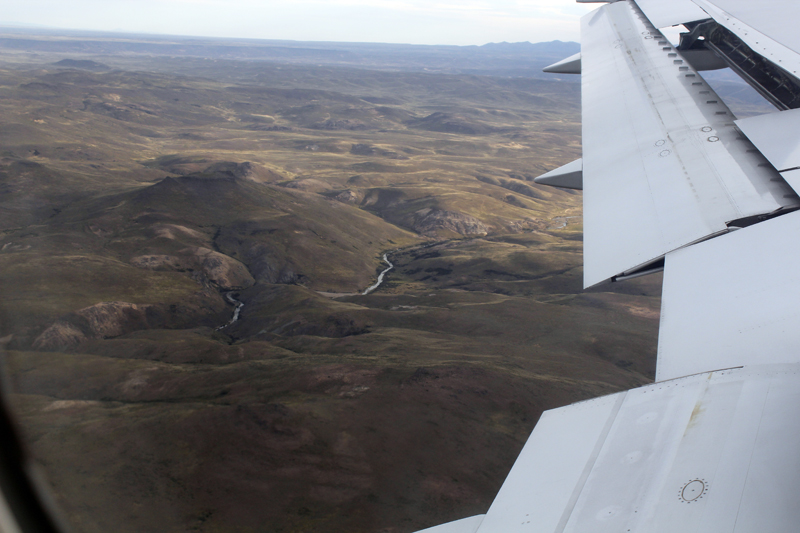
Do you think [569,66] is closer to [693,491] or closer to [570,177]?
[570,177]

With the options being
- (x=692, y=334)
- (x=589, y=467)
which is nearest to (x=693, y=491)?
(x=589, y=467)

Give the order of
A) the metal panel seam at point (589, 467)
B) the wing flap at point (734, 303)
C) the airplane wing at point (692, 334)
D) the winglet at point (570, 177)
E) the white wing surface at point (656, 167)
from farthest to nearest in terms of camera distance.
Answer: the winglet at point (570, 177) → the white wing surface at point (656, 167) → the wing flap at point (734, 303) → the metal panel seam at point (589, 467) → the airplane wing at point (692, 334)

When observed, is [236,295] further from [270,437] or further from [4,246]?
[270,437]

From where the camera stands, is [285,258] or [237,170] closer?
[285,258]

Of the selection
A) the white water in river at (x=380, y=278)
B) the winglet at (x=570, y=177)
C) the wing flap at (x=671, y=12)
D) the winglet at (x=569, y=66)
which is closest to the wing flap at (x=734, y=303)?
the winglet at (x=570, y=177)

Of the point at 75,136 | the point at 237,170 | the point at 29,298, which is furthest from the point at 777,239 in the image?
the point at 75,136

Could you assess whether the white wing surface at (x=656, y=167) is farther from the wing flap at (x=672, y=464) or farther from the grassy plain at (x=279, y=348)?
the grassy plain at (x=279, y=348)

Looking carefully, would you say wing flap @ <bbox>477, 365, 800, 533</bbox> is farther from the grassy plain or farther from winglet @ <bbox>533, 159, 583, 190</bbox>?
winglet @ <bbox>533, 159, 583, 190</bbox>
